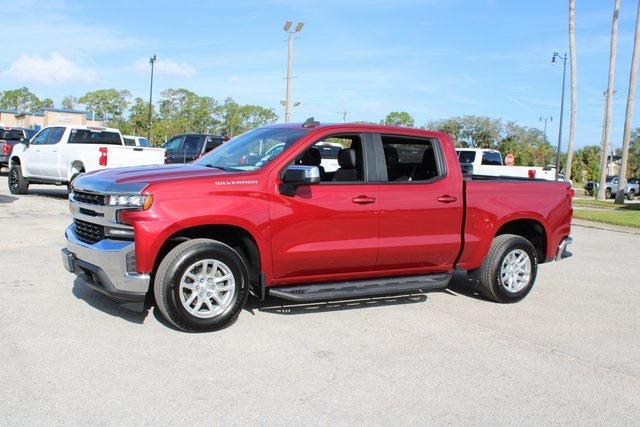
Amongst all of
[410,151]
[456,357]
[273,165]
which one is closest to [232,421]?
[456,357]

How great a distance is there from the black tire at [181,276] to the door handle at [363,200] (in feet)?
4.11

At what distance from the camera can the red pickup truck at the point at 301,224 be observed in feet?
16.8

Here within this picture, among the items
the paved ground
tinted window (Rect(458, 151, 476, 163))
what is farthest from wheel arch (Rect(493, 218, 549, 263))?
tinted window (Rect(458, 151, 476, 163))

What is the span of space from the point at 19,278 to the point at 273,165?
3401 mm

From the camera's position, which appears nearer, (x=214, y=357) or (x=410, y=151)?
(x=214, y=357)

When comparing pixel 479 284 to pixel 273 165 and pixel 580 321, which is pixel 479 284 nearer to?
pixel 580 321

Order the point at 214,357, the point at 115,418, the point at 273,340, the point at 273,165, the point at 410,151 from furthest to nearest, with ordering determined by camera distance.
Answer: the point at 410,151 → the point at 273,165 → the point at 273,340 → the point at 214,357 → the point at 115,418

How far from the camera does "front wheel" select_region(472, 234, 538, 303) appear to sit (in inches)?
269

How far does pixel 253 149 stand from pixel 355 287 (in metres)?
1.71

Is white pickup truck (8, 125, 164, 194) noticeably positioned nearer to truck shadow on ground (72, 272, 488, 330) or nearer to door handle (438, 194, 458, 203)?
truck shadow on ground (72, 272, 488, 330)

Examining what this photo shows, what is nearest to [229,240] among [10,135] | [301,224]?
[301,224]

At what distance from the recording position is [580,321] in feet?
20.8

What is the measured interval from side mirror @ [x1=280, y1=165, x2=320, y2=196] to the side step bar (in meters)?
0.89

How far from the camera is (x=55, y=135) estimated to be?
16094mm
